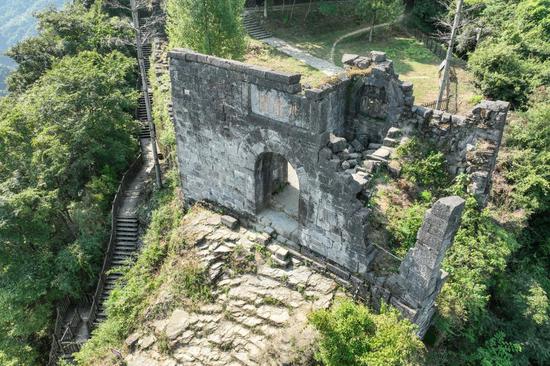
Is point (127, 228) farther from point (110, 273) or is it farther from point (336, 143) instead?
point (336, 143)

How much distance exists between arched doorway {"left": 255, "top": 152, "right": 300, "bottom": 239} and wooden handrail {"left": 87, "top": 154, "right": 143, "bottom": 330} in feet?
29.5

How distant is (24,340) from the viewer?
57.3 feet

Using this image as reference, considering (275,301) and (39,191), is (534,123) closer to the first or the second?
(275,301)

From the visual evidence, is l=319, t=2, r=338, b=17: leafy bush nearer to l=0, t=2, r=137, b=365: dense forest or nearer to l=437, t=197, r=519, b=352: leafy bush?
l=0, t=2, r=137, b=365: dense forest

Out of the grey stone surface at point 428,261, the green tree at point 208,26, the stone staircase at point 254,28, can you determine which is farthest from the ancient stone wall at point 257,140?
the stone staircase at point 254,28

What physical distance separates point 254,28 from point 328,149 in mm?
25887

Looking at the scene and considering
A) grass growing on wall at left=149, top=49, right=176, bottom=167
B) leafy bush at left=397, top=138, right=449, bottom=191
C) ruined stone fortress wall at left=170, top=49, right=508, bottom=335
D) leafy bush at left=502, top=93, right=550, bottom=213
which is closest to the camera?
ruined stone fortress wall at left=170, top=49, right=508, bottom=335

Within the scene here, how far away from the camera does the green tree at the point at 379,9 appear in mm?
29500

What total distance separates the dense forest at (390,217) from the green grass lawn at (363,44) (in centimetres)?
353

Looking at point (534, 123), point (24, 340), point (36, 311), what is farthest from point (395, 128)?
point (24, 340)

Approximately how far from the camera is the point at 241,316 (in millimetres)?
10508

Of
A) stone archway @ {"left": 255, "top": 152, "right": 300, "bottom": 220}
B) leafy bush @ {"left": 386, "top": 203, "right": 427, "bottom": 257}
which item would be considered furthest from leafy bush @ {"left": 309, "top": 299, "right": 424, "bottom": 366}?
stone archway @ {"left": 255, "top": 152, "right": 300, "bottom": 220}

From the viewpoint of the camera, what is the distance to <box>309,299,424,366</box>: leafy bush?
26.3ft

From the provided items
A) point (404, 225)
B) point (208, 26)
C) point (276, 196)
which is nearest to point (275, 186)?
point (276, 196)
